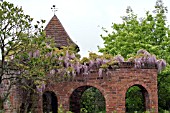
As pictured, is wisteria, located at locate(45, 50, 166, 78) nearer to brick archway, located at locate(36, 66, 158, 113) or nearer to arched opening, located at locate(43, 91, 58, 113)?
brick archway, located at locate(36, 66, 158, 113)

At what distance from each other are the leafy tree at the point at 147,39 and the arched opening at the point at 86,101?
1989 mm

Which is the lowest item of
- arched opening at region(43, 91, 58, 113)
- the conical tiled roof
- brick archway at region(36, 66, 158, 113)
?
arched opening at region(43, 91, 58, 113)

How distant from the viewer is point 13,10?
839 centimetres

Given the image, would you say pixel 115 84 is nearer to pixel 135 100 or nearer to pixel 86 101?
pixel 135 100

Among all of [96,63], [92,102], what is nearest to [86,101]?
[92,102]

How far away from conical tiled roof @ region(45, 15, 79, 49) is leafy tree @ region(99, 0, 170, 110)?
7.99 feet

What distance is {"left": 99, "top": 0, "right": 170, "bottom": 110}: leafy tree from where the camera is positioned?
19312 mm

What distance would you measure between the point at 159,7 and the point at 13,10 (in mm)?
14695

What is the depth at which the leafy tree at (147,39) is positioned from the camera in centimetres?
1931

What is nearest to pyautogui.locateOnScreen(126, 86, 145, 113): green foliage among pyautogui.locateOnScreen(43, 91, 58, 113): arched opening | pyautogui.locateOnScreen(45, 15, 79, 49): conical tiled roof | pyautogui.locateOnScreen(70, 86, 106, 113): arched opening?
pyautogui.locateOnScreen(70, 86, 106, 113): arched opening

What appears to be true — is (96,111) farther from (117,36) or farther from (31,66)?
(31,66)

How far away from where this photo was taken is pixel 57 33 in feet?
59.3

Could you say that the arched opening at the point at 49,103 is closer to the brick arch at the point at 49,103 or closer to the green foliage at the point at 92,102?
the brick arch at the point at 49,103

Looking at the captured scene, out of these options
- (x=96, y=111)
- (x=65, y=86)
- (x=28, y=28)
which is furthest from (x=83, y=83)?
(x=28, y=28)
